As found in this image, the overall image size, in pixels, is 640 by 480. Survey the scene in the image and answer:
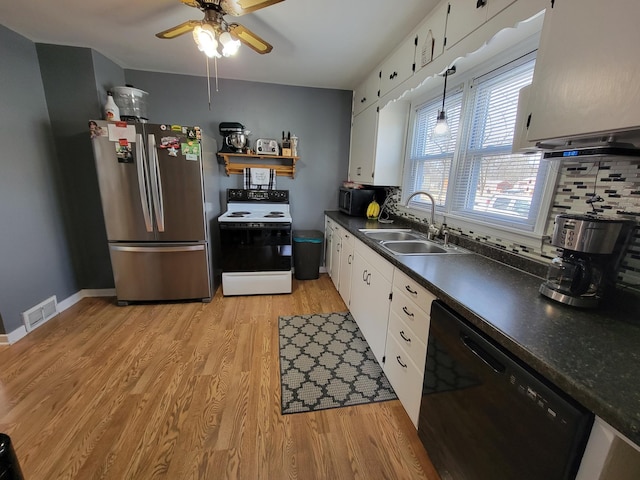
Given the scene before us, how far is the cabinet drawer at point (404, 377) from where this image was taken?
4.49 feet

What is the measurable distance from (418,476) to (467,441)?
0.45m

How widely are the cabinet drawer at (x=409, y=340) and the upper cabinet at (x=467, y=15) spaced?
4.93 feet

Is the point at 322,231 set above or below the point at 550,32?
below

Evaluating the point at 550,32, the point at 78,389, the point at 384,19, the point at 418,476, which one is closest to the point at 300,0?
the point at 384,19

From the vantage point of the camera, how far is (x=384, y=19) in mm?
1871

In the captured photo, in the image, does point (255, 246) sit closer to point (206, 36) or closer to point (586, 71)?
point (206, 36)

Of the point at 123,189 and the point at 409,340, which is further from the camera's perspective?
the point at 123,189

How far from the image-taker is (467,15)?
54.9 inches

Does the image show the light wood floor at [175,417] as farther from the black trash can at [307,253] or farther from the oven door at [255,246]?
the black trash can at [307,253]

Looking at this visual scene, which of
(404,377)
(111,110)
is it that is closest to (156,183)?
(111,110)

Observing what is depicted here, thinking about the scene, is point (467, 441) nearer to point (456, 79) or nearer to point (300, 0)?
point (456, 79)

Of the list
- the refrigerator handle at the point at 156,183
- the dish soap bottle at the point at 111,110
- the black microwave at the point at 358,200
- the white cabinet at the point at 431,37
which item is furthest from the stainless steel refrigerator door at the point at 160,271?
the white cabinet at the point at 431,37

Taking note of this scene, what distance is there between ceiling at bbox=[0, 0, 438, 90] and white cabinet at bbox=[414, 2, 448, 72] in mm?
80

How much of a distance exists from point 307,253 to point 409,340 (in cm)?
212
